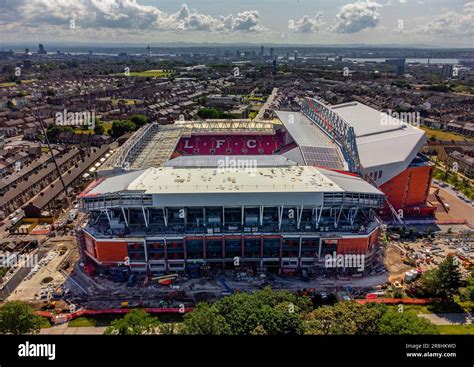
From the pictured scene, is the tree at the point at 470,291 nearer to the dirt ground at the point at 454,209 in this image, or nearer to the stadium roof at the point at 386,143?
the stadium roof at the point at 386,143

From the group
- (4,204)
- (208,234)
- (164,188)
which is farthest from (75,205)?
(208,234)

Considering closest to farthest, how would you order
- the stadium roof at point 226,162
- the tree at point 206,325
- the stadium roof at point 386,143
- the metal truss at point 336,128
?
the tree at point 206,325
the stadium roof at point 226,162
the stadium roof at point 386,143
the metal truss at point 336,128

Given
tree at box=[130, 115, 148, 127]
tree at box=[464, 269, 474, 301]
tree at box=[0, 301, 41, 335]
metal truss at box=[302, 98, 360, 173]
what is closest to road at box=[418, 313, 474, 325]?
tree at box=[464, 269, 474, 301]

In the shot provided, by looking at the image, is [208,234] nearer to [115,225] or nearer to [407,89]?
[115,225]

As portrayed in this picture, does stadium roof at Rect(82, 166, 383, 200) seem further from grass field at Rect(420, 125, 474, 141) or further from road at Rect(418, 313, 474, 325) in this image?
grass field at Rect(420, 125, 474, 141)

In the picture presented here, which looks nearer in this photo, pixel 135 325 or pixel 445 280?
pixel 135 325

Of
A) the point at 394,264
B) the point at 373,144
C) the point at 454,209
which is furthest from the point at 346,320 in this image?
the point at 454,209

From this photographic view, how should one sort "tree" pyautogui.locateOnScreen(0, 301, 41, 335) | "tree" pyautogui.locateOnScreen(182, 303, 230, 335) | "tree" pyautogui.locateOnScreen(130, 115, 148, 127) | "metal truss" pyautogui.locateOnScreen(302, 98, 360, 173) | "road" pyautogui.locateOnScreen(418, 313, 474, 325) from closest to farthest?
1. "tree" pyautogui.locateOnScreen(182, 303, 230, 335)
2. "tree" pyautogui.locateOnScreen(0, 301, 41, 335)
3. "road" pyautogui.locateOnScreen(418, 313, 474, 325)
4. "metal truss" pyautogui.locateOnScreen(302, 98, 360, 173)
5. "tree" pyautogui.locateOnScreen(130, 115, 148, 127)

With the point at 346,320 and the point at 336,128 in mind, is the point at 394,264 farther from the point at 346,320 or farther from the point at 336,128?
the point at 336,128

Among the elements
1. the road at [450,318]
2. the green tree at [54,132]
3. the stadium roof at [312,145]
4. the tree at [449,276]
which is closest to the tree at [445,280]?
the tree at [449,276]
